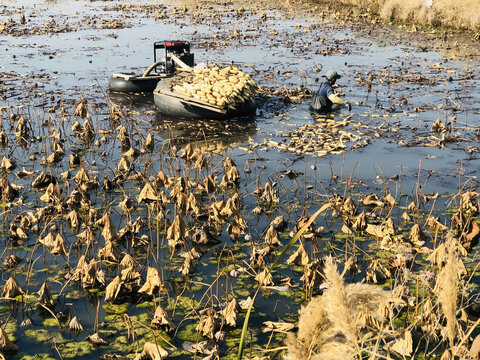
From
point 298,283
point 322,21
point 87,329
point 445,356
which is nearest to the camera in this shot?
point 445,356

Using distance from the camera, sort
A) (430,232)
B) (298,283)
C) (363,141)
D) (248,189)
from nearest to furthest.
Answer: (298,283), (430,232), (248,189), (363,141)

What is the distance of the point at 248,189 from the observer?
1039cm

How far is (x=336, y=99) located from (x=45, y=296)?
10.4 meters

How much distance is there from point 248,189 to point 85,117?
20.2 feet

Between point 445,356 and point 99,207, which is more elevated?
point 445,356

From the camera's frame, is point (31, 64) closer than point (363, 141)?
No

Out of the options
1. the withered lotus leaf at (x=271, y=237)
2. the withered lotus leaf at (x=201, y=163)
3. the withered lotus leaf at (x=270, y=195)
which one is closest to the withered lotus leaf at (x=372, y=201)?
the withered lotus leaf at (x=270, y=195)

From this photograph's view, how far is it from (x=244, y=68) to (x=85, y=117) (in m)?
7.74

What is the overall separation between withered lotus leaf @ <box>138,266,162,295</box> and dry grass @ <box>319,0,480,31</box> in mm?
24523

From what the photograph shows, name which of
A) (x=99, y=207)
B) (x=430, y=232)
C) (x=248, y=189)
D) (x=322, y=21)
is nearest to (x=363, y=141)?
(x=248, y=189)

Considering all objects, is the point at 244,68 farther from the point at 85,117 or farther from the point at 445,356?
the point at 445,356

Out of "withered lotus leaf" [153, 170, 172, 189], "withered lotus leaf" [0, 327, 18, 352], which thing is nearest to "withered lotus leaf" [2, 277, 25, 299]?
"withered lotus leaf" [0, 327, 18, 352]

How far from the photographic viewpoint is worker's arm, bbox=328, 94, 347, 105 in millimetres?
14938

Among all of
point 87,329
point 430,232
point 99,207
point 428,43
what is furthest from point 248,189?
point 428,43
